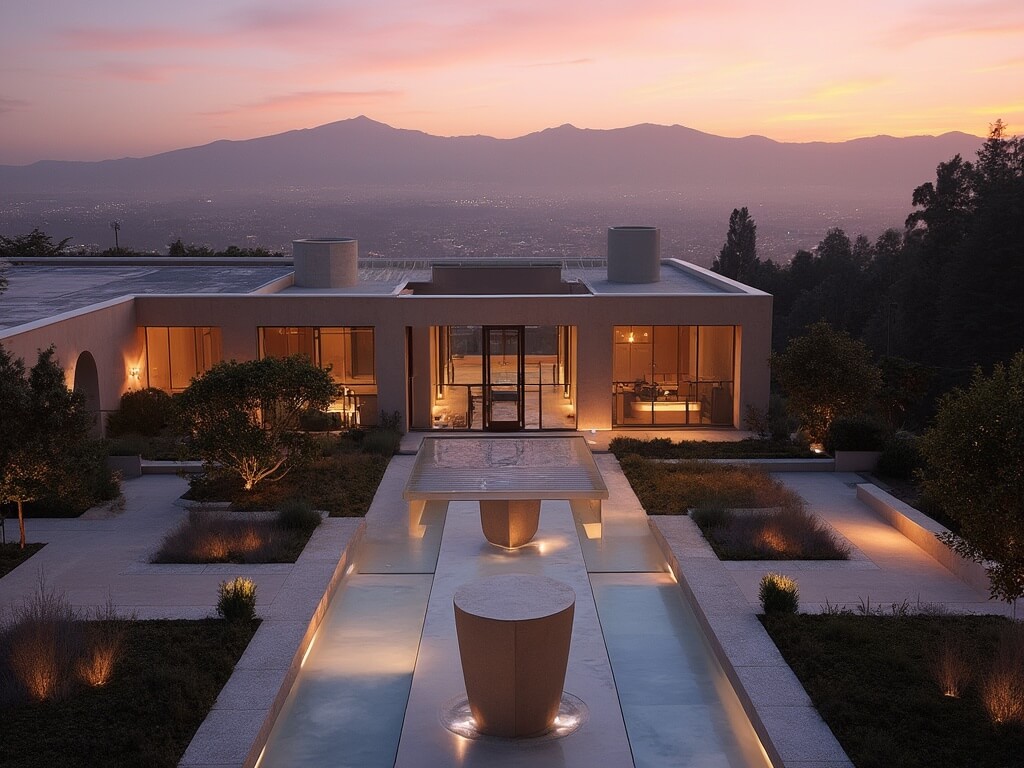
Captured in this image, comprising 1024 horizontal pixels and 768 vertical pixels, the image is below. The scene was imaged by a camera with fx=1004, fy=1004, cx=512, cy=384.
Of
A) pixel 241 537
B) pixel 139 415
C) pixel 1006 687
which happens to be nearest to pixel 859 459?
pixel 1006 687

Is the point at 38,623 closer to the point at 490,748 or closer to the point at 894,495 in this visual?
the point at 490,748

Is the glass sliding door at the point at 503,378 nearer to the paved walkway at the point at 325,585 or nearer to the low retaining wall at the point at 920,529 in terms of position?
the paved walkway at the point at 325,585

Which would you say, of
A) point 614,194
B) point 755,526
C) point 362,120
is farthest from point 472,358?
point 362,120

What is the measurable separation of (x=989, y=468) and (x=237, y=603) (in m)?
6.92

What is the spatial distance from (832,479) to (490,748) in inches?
420

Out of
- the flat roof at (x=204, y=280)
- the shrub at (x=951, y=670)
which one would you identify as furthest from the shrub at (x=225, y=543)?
the shrub at (x=951, y=670)

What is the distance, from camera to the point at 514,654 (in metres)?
7.63

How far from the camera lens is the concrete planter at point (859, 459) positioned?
1734 cm

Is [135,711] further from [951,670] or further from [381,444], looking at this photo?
[381,444]

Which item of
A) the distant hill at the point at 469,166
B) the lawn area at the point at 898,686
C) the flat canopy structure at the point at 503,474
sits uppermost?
the distant hill at the point at 469,166

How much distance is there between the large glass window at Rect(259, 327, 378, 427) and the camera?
67.5ft

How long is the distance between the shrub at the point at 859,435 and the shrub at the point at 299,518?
30.3 feet

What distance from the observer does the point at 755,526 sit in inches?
518

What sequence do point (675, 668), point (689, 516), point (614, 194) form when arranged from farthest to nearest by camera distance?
point (614, 194) < point (689, 516) < point (675, 668)
